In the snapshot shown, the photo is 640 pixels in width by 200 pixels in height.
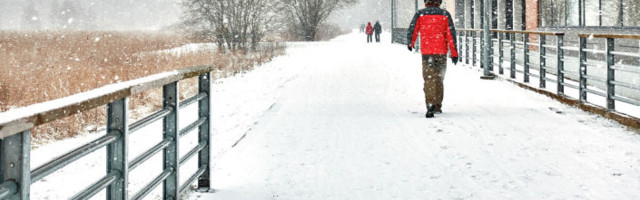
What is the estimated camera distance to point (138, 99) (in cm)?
1237

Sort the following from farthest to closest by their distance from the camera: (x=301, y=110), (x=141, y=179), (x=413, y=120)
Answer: (x=301, y=110), (x=413, y=120), (x=141, y=179)

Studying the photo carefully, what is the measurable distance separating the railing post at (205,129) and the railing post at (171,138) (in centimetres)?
79

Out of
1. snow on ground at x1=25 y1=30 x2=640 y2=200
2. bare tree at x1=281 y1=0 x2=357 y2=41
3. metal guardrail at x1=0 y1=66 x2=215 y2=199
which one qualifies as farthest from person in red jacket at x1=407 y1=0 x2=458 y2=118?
bare tree at x1=281 y1=0 x2=357 y2=41

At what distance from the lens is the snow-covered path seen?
5.23 m

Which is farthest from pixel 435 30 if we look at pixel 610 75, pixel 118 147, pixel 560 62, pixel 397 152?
pixel 118 147

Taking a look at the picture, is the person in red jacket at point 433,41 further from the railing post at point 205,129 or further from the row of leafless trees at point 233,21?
the row of leafless trees at point 233,21

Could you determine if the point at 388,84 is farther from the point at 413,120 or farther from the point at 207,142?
the point at 207,142

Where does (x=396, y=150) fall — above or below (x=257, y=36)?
below

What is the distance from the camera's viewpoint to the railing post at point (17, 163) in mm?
2182

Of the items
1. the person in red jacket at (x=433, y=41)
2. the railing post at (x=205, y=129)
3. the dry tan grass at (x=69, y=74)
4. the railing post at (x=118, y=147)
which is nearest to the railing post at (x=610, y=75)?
the person in red jacket at (x=433, y=41)

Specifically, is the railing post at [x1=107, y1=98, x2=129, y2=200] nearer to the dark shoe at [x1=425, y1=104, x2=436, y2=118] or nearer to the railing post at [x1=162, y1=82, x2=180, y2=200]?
the railing post at [x1=162, y1=82, x2=180, y2=200]

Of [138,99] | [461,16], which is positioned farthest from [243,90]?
[461,16]

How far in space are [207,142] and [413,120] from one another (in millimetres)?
4369

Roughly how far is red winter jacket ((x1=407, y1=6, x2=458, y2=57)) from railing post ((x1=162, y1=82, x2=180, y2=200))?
5582mm
